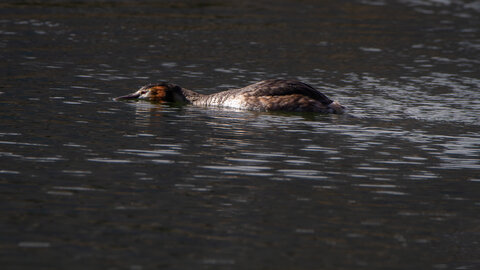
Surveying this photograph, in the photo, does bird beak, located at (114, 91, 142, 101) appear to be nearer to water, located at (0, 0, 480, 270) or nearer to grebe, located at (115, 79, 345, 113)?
grebe, located at (115, 79, 345, 113)

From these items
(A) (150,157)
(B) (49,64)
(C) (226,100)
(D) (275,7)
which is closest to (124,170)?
(A) (150,157)

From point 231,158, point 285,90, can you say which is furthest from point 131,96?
point 231,158

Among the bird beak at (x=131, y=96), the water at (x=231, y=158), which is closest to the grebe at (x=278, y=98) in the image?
the bird beak at (x=131, y=96)

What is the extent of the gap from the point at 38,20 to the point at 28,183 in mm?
21191

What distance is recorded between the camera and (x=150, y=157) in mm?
13445

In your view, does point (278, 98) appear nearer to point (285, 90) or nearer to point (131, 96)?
point (285, 90)

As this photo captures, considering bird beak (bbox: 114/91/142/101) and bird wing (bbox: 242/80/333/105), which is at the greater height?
bird wing (bbox: 242/80/333/105)

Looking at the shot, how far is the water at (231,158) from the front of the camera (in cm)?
930

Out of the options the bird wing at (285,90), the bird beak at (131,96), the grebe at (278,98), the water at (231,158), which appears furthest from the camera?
the bird beak at (131,96)

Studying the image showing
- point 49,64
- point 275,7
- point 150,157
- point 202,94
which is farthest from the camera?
point 275,7

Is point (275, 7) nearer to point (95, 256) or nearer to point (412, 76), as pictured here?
point (412, 76)

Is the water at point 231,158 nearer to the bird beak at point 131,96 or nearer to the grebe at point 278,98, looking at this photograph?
the bird beak at point 131,96

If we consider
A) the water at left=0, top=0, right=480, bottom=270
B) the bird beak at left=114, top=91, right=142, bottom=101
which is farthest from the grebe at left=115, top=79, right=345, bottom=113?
the water at left=0, top=0, right=480, bottom=270

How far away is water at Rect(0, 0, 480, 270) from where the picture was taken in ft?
30.5
